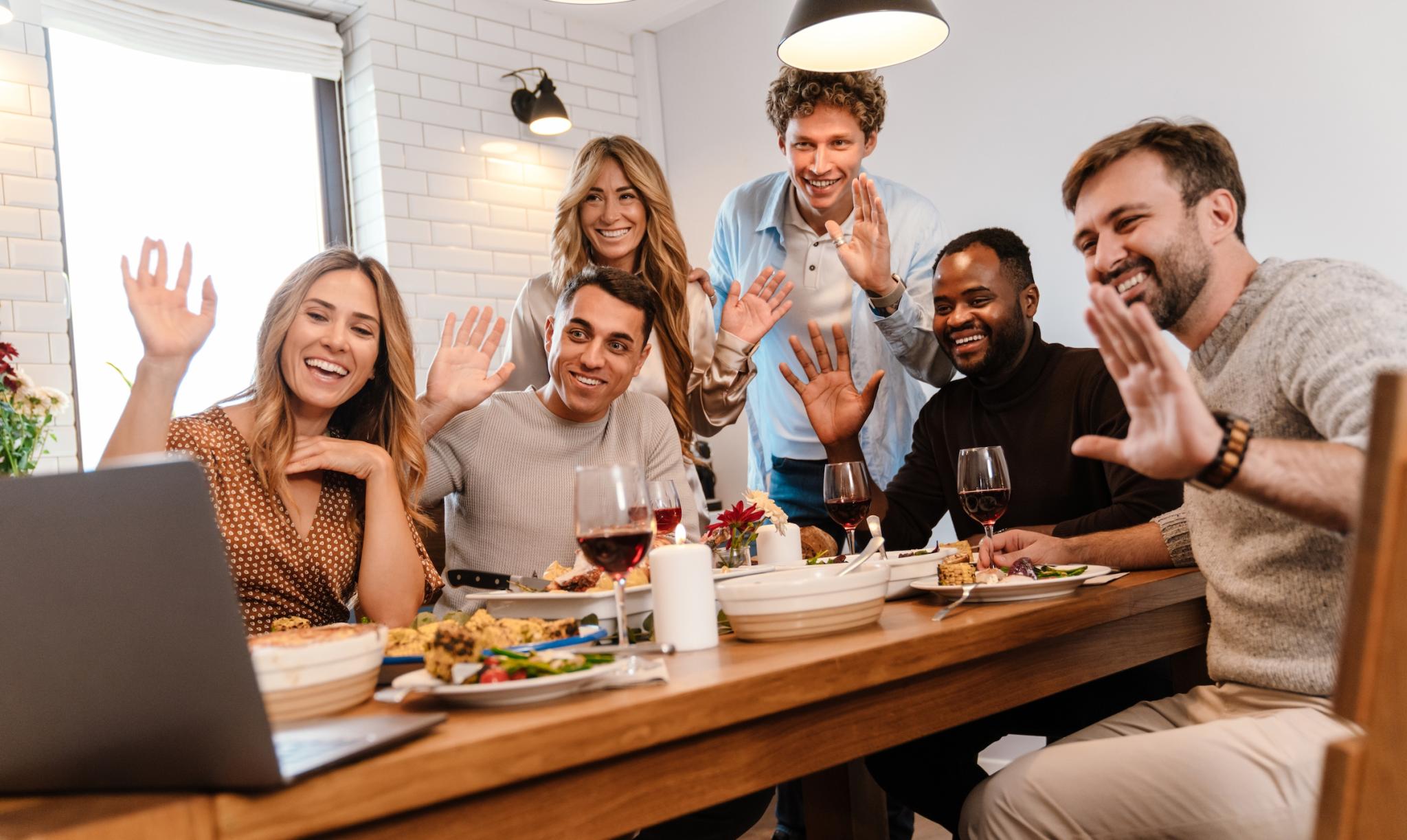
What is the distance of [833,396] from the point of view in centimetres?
284

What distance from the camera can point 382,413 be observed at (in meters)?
2.10

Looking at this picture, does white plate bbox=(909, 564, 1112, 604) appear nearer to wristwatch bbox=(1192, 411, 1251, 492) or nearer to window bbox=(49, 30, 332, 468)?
wristwatch bbox=(1192, 411, 1251, 492)

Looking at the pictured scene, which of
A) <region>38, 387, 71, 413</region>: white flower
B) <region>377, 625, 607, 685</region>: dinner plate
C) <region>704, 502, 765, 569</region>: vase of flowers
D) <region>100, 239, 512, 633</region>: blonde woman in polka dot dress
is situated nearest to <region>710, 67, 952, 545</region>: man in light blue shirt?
<region>704, 502, 765, 569</region>: vase of flowers

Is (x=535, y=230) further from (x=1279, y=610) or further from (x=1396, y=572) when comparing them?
(x=1396, y=572)

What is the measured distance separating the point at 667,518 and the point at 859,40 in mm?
1637

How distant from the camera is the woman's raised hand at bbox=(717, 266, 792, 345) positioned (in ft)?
9.64

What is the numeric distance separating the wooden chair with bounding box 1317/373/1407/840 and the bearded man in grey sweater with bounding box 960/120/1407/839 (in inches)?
14.7

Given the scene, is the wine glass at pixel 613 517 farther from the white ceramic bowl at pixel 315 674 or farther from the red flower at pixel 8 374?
the red flower at pixel 8 374

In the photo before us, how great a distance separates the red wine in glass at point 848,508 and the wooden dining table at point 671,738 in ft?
1.11

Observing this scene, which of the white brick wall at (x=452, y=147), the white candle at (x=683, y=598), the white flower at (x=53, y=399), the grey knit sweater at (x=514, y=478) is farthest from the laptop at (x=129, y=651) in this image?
the white brick wall at (x=452, y=147)

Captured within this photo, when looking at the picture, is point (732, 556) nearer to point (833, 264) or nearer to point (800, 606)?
point (800, 606)

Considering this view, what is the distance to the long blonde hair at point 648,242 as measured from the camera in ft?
9.66

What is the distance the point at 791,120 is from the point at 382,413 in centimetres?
156

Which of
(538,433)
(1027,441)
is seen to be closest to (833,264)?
(1027,441)
